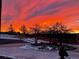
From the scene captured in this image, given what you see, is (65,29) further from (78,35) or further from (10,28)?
(10,28)

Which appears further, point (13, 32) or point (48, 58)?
point (13, 32)

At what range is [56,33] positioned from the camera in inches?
2211

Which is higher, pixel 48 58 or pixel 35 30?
pixel 35 30

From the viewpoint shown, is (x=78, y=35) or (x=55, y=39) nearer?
(x=55, y=39)

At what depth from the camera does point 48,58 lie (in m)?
24.8

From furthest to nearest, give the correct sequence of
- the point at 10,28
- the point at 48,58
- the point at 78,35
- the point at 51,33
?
1. the point at 10,28
2. the point at 78,35
3. the point at 51,33
4. the point at 48,58

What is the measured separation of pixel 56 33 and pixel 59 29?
5.37 ft

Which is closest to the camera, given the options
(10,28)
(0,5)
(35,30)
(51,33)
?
(0,5)

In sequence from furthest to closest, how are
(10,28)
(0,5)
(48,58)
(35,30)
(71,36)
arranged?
(10,28)
(71,36)
(35,30)
(48,58)
(0,5)

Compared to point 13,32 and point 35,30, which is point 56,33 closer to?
point 35,30

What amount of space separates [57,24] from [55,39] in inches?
160

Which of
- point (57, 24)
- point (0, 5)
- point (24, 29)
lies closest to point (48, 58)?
point (0, 5)

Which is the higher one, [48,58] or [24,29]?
[24,29]

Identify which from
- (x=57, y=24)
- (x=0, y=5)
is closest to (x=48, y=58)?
(x=0, y=5)
